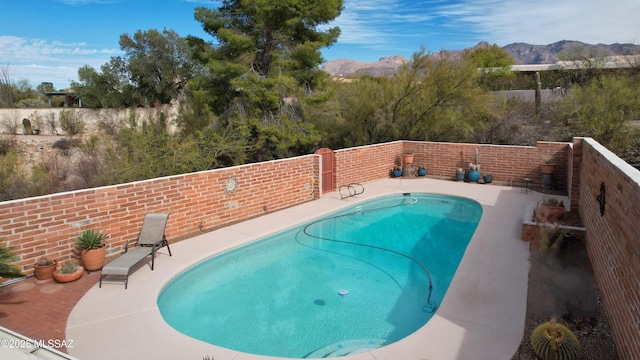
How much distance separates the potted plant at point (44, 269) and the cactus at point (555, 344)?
7687 millimetres

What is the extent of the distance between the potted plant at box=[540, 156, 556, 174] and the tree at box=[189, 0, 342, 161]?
341 inches

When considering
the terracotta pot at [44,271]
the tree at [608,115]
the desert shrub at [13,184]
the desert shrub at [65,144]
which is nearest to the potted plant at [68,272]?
the terracotta pot at [44,271]

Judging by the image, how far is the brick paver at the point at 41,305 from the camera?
555 cm

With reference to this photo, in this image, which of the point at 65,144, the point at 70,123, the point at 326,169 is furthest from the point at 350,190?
the point at 70,123

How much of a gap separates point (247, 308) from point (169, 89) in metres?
27.3

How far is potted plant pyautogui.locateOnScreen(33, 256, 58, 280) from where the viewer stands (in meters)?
7.17

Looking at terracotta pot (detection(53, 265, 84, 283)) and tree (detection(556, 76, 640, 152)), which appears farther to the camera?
tree (detection(556, 76, 640, 152))

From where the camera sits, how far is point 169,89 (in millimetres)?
30625

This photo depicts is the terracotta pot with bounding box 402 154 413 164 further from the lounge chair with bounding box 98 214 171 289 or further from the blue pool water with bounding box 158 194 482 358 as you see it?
the lounge chair with bounding box 98 214 171 289

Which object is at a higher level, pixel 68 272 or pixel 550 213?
pixel 550 213

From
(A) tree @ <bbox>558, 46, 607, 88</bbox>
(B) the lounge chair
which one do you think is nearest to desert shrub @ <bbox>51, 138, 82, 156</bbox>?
(B) the lounge chair

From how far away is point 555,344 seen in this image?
4.57 meters

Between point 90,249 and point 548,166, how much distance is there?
14.2 m

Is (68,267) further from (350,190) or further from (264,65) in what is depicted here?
(264,65)
